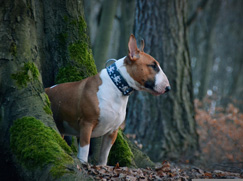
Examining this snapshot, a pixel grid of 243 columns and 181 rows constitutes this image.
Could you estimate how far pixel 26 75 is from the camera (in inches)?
200

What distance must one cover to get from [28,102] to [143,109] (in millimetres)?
5707

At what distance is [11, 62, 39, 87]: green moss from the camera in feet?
16.4

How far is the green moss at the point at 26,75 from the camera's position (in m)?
5.01

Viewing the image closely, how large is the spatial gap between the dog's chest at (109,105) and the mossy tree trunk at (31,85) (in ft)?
2.32

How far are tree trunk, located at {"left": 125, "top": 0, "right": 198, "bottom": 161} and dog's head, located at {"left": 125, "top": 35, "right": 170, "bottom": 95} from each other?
4.94 metres

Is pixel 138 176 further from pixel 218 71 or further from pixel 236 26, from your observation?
pixel 218 71

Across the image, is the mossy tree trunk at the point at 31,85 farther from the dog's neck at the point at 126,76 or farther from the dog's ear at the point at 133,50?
the dog's ear at the point at 133,50

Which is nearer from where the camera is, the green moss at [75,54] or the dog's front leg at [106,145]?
the dog's front leg at [106,145]

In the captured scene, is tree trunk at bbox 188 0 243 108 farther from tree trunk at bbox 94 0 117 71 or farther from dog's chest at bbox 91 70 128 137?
dog's chest at bbox 91 70 128 137

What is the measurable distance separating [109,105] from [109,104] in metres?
0.01

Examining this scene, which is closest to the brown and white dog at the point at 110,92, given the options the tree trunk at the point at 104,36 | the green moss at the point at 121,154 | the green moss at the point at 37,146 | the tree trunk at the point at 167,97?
the green moss at the point at 37,146

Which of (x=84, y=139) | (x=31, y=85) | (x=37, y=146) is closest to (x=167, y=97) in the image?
(x=84, y=139)

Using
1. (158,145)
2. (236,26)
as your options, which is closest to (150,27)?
(158,145)

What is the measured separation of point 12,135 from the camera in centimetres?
459
